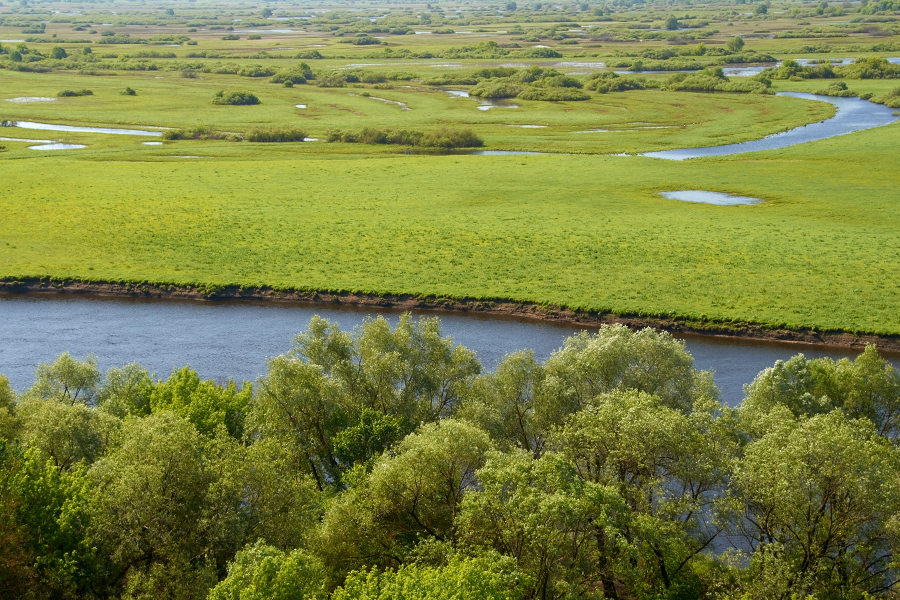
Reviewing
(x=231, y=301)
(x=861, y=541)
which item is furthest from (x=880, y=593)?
(x=231, y=301)

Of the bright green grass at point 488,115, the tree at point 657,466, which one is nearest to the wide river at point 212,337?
the tree at point 657,466

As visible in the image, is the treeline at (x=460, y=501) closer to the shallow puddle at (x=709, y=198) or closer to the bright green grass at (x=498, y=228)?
the bright green grass at (x=498, y=228)

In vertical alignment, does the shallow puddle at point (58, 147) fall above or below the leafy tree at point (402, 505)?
above

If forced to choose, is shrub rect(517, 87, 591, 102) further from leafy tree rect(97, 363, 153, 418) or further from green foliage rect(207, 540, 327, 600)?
green foliage rect(207, 540, 327, 600)

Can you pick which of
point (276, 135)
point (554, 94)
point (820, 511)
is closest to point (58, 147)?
point (276, 135)

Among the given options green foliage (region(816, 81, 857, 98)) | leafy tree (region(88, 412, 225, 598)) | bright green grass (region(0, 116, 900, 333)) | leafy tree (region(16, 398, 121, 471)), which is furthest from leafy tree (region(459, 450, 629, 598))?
green foliage (region(816, 81, 857, 98))

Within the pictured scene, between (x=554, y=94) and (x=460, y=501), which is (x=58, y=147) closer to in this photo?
(x=554, y=94)

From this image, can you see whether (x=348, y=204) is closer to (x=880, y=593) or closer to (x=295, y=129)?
(x=295, y=129)
